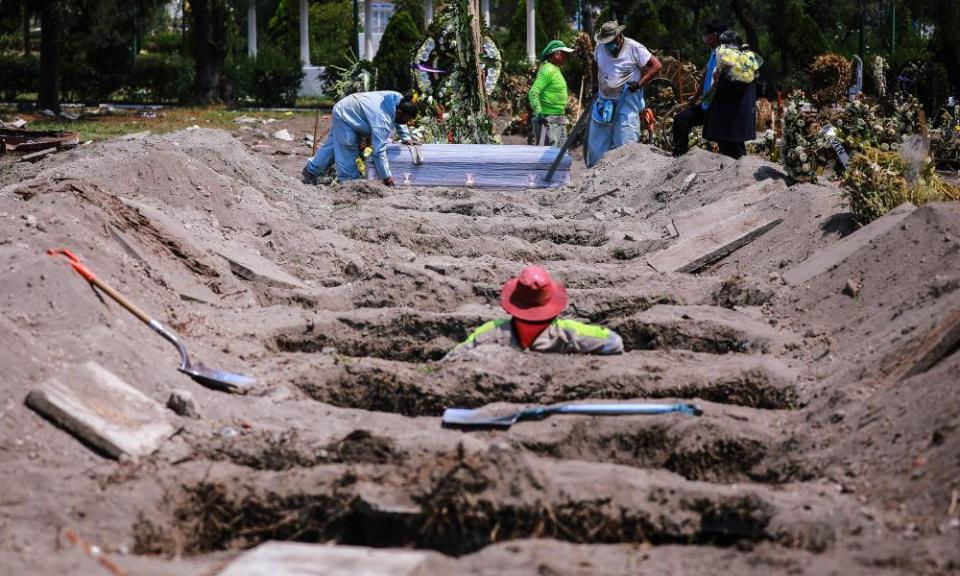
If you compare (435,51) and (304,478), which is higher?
(435,51)

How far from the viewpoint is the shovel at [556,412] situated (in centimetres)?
558

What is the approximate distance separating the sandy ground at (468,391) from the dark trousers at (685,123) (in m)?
2.29

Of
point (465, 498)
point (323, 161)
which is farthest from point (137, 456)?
point (323, 161)

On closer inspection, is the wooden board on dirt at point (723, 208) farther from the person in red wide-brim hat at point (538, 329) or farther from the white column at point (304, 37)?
the white column at point (304, 37)

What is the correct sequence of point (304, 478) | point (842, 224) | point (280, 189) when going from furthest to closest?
point (280, 189)
point (842, 224)
point (304, 478)

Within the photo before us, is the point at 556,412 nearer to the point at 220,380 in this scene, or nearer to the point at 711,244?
the point at 220,380

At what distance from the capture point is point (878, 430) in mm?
5148

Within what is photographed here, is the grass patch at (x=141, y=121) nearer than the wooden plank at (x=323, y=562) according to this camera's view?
No

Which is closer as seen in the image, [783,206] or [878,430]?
[878,430]

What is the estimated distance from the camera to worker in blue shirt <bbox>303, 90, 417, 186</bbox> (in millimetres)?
12781

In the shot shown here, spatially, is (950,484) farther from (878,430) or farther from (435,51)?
(435,51)

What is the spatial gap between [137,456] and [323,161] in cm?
902

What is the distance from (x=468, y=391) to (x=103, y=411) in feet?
5.83

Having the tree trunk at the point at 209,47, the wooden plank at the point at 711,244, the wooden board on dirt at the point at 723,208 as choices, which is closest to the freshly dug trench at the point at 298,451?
the wooden plank at the point at 711,244
